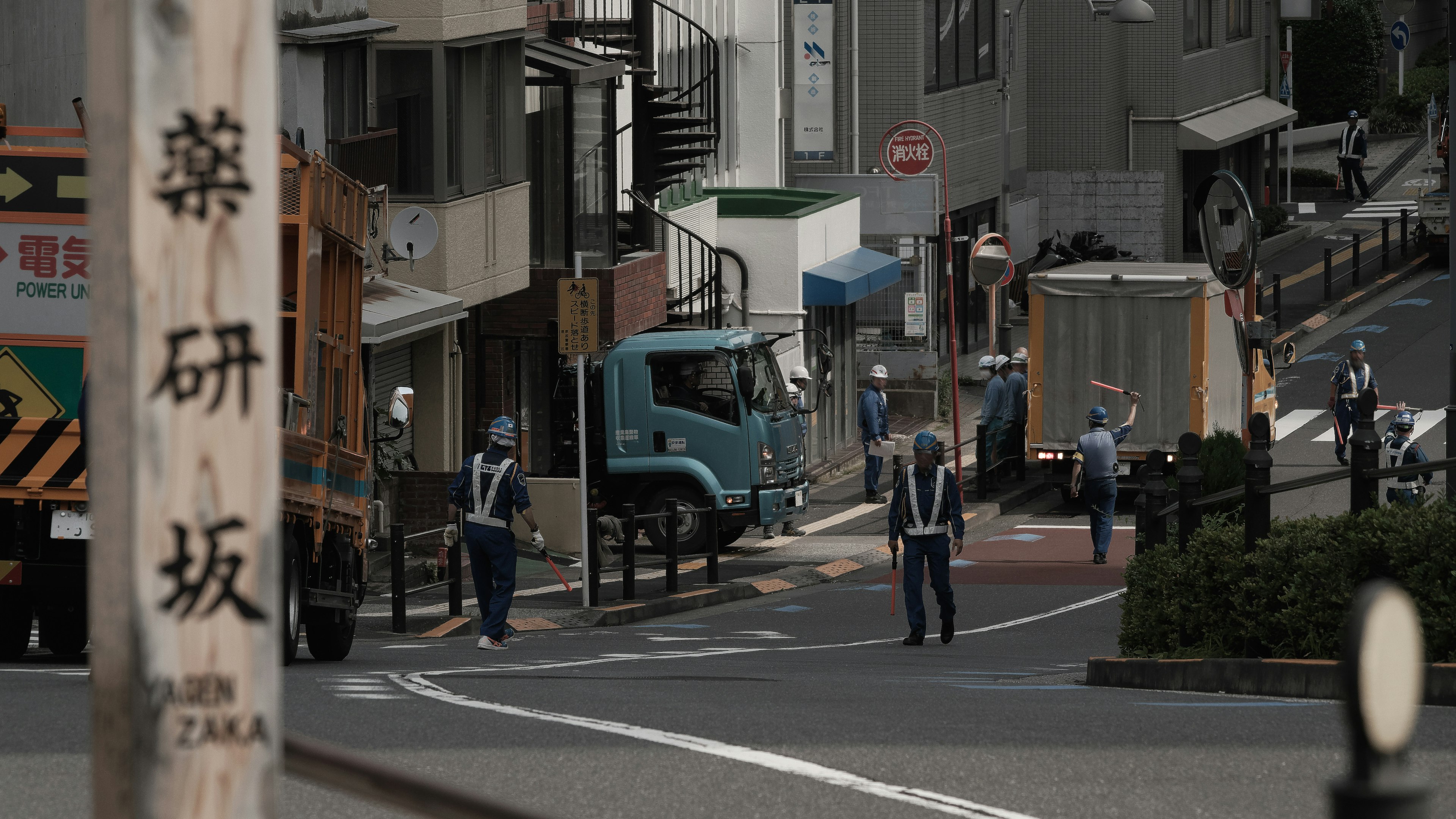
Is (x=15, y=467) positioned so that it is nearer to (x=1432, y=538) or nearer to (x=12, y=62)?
(x=12, y=62)

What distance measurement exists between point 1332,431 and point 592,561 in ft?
51.3

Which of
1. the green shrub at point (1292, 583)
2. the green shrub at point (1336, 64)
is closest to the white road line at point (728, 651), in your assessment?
the green shrub at point (1292, 583)

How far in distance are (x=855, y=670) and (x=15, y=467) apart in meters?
5.48

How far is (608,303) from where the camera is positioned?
909 inches

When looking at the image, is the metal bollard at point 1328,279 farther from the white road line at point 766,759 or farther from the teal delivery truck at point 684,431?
the white road line at point 766,759

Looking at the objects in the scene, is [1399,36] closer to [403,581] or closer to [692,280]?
[692,280]

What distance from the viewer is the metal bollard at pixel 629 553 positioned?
18.7 m

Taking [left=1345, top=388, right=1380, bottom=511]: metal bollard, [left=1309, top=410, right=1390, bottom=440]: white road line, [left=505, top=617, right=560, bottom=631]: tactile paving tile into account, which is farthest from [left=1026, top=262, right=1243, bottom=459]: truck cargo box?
[left=1345, top=388, right=1380, bottom=511]: metal bollard

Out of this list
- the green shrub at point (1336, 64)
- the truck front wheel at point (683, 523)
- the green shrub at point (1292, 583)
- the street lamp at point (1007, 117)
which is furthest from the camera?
the green shrub at point (1336, 64)

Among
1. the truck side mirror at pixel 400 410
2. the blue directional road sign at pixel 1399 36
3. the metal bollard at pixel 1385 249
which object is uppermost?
the blue directional road sign at pixel 1399 36

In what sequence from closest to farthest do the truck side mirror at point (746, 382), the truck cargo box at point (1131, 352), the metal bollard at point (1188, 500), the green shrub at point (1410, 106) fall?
1. the metal bollard at point (1188, 500)
2. the truck side mirror at point (746, 382)
3. the truck cargo box at point (1131, 352)
4. the green shrub at point (1410, 106)

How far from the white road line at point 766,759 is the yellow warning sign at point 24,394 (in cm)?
388

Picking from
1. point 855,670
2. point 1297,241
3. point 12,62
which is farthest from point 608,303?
point 1297,241

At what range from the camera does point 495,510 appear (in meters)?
14.6
